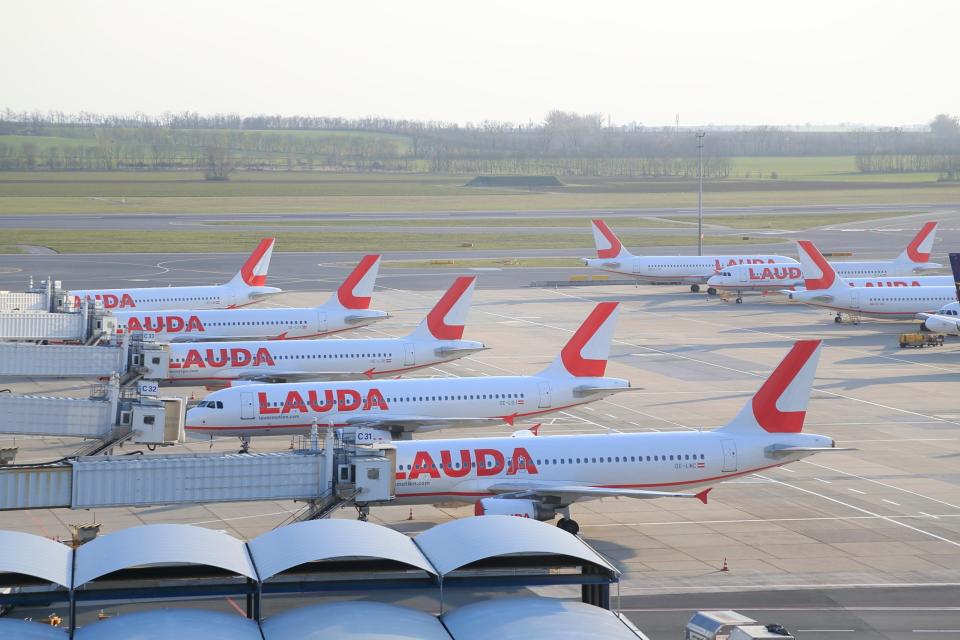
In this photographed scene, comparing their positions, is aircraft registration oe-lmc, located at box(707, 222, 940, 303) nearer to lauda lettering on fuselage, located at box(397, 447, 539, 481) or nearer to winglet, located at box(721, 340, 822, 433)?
winglet, located at box(721, 340, 822, 433)

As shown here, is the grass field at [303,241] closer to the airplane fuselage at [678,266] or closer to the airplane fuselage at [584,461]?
the airplane fuselage at [678,266]

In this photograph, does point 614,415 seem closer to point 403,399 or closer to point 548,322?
point 403,399

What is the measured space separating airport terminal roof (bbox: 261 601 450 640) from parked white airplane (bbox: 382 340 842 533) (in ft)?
53.2

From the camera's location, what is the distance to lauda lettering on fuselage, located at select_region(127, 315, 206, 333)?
264 feet

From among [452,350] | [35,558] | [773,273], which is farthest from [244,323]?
[773,273]

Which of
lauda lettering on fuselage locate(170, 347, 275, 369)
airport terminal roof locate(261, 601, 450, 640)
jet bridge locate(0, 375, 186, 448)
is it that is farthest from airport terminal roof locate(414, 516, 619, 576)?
lauda lettering on fuselage locate(170, 347, 275, 369)

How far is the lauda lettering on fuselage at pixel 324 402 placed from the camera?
183ft

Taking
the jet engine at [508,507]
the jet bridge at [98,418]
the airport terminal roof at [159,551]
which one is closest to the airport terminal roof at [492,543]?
the airport terminal roof at [159,551]

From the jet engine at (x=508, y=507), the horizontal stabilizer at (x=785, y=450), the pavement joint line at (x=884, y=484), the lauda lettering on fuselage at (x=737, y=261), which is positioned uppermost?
the lauda lettering on fuselage at (x=737, y=261)

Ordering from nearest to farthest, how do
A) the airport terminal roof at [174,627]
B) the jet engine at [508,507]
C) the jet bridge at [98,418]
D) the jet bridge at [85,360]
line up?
the airport terminal roof at [174,627]
the jet bridge at [98,418]
the jet engine at [508,507]
the jet bridge at [85,360]

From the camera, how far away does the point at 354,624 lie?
25359mm

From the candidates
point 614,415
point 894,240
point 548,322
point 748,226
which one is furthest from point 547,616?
point 748,226

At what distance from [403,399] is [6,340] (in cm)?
2022

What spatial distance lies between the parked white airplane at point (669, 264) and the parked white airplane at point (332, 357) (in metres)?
56.7
